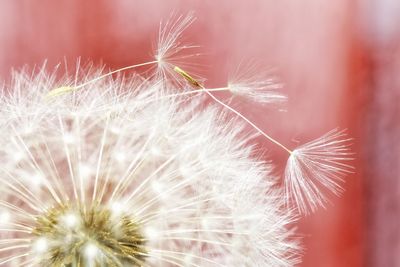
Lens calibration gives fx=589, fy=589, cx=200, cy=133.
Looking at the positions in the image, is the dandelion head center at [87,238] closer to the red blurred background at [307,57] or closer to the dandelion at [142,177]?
the dandelion at [142,177]

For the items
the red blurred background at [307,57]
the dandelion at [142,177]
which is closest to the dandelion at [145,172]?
the dandelion at [142,177]

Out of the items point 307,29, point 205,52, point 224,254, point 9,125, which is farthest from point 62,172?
point 307,29

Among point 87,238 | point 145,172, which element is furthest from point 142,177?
point 87,238

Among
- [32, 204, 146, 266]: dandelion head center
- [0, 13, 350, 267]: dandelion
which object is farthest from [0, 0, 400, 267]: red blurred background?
[32, 204, 146, 266]: dandelion head center

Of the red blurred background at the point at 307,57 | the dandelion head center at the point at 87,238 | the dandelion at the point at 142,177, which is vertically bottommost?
the dandelion head center at the point at 87,238

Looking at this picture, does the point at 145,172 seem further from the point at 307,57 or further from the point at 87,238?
the point at 307,57
